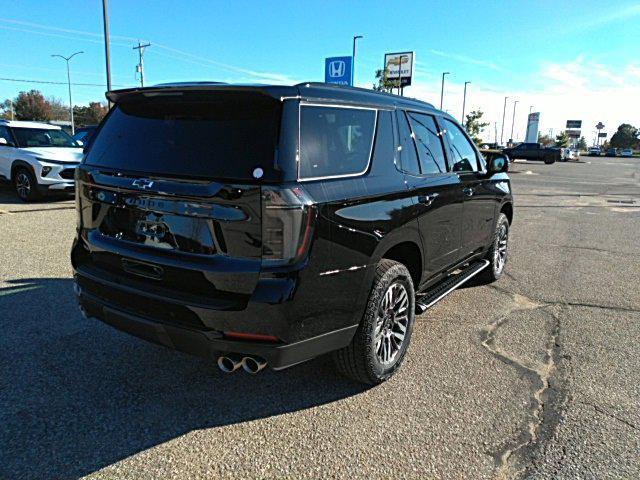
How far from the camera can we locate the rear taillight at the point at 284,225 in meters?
2.48

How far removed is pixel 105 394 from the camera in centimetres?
318

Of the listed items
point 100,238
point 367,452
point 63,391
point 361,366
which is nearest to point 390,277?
point 361,366

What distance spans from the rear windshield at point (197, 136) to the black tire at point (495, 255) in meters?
3.81

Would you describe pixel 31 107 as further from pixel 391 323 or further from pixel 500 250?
pixel 391 323

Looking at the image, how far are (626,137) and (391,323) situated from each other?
136 meters

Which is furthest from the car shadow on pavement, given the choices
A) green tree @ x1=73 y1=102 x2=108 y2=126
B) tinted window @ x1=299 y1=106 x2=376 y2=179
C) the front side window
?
green tree @ x1=73 y1=102 x2=108 y2=126

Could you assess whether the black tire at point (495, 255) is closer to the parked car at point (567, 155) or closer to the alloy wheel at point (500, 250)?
the alloy wheel at point (500, 250)

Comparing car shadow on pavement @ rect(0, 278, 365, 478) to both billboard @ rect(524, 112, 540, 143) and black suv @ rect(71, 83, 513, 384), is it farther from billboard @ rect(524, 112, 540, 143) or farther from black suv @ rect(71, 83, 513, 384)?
billboard @ rect(524, 112, 540, 143)

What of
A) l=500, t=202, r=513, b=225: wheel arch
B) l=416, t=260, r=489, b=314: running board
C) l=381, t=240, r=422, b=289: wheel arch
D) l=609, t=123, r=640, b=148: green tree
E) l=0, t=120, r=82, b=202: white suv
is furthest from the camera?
l=609, t=123, r=640, b=148: green tree

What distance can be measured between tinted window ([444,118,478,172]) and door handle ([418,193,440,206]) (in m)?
0.74

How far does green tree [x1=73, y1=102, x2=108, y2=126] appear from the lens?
93844 mm

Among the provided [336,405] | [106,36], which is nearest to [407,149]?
[336,405]

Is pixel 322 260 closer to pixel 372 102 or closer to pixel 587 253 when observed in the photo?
pixel 372 102

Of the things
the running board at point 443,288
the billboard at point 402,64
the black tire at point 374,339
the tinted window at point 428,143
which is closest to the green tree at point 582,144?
the billboard at point 402,64
